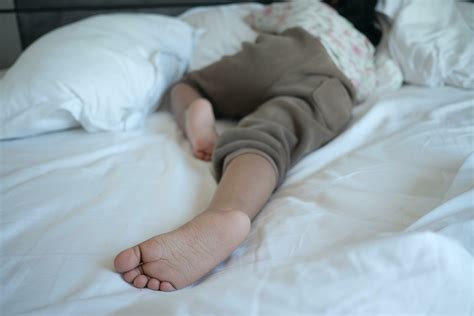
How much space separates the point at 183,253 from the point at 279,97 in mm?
458

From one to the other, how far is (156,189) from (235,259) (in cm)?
23

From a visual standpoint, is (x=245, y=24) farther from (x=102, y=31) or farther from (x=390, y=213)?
(x=390, y=213)

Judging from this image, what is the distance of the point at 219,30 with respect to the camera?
121 centimetres

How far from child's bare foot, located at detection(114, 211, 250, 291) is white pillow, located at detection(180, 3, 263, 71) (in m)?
0.71

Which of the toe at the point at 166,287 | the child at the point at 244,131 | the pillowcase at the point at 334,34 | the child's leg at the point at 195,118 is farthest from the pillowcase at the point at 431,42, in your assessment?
the toe at the point at 166,287

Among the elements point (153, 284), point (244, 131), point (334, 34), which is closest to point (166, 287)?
point (153, 284)

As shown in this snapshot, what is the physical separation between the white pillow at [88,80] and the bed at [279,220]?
4 cm

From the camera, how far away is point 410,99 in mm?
971

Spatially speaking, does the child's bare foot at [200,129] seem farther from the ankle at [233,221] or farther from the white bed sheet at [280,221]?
the ankle at [233,221]

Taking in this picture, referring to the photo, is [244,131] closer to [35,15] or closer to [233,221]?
[233,221]

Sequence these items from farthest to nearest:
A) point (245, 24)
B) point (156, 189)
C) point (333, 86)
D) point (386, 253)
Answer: point (245, 24) < point (333, 86) < point (156, 189) < point (386, 253)

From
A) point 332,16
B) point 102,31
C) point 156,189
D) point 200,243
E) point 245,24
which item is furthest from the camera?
point 245,24

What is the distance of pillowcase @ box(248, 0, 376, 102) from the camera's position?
1.02 m

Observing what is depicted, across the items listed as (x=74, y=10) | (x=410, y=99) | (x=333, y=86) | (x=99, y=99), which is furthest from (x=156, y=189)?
(x=74, y=10)
